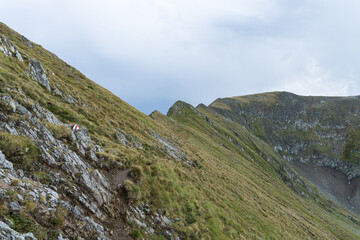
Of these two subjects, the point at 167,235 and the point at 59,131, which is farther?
the point at 59,131

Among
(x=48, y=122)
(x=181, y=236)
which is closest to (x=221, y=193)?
(x=181, y=236)

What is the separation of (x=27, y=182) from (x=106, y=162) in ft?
24.6

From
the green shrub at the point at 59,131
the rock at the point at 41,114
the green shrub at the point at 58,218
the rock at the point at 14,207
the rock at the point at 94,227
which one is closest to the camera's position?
the rock at the point at 14,207

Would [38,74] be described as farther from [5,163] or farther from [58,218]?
[58,218]

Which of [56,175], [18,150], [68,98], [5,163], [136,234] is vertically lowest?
[136,234]

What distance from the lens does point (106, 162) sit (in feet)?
57.8

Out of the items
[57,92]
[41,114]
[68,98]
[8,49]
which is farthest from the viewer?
[68,98]

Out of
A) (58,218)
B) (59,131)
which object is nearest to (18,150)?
(59,131)

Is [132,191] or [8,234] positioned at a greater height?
[8,234]

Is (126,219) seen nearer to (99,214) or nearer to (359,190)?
(99,214)

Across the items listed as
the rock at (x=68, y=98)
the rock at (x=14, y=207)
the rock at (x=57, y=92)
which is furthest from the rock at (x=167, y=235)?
the rock at (x=57, y=92)

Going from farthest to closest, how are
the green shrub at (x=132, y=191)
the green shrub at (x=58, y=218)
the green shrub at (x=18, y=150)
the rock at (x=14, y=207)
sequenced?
the green shrub at (x=132, y=191), the green shrub at (x=18, y=150), the green shrub at (x=58, y=218), the rock at (x=14, y=207)

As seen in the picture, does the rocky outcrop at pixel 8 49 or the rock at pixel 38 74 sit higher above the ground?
the rocky outcrop at pixel 8 49

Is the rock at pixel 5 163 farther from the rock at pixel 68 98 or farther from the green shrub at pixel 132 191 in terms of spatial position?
the rock at pixel 68 98
